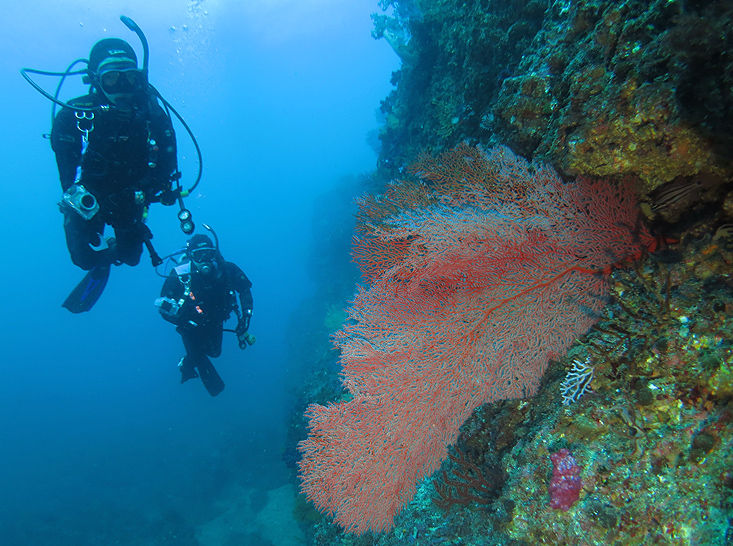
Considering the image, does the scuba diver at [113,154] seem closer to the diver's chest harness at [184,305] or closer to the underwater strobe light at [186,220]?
the underwater strobe light at [186,220]

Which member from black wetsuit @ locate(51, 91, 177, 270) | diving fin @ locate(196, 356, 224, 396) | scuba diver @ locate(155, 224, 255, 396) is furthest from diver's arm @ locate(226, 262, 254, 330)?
black wetsuit @ locate(51, 91, 177, 270)

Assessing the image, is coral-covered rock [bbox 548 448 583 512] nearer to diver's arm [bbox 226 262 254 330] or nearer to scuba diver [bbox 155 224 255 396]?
scuba diver [bbox 155 224 255 396]

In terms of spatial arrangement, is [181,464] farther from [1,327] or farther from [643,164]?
[1,327]

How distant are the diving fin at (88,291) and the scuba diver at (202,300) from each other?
42.2 inches

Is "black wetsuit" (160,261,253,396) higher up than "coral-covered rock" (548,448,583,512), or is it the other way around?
"black wetsuit" (160,261,253,396)

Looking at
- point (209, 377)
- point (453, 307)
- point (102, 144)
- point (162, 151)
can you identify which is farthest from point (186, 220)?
point (453, 307)

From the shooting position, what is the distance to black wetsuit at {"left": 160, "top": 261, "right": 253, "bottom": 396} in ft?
23.2

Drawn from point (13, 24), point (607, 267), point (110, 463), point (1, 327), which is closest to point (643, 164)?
point (607, 267)

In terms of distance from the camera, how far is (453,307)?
2.86m

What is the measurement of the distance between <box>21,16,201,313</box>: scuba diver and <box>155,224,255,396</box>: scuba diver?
1127 mm

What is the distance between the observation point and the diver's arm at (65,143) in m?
4.77

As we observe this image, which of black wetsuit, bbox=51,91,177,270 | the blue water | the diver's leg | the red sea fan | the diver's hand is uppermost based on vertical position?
the blue water

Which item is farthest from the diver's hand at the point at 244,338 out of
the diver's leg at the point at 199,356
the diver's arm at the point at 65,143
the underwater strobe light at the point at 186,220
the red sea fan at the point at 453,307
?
the red sea fan at the point at 453,307

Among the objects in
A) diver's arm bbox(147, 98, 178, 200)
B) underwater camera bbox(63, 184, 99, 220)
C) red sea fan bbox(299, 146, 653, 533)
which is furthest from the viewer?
diver's arm bbox(147, 98, 178, 200)
